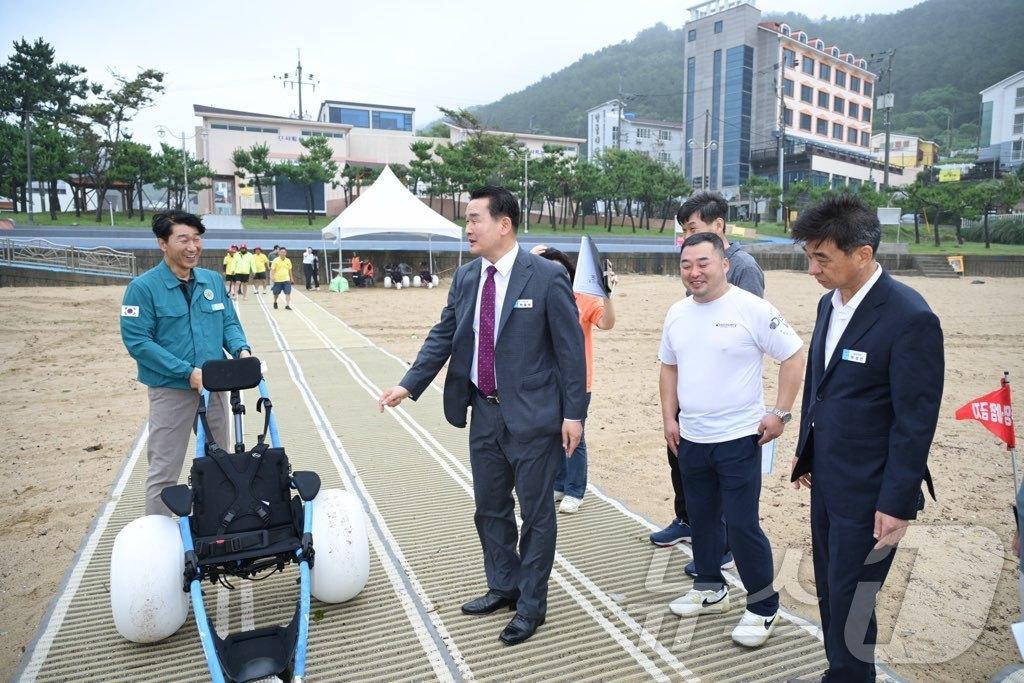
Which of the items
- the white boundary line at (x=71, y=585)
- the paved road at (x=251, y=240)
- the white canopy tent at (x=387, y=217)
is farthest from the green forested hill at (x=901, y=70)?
the white boundary line at (x=71, y=585)

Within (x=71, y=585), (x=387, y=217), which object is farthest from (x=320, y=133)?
(x=71, y=585)

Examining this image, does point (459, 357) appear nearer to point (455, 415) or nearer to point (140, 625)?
point (455, 415)

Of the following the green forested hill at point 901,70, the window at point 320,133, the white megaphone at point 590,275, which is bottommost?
the white megaphone at point 590,275

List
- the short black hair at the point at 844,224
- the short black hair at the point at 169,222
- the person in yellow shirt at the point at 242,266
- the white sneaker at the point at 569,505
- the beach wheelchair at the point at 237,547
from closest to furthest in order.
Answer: the short black hair at the point at 844,224, the beach wheelchair at the point at 237,547, the short black hair at the point at 169,222, the white sneaker at the point at 569,505, the person in yellow shirt at the point at 242,266

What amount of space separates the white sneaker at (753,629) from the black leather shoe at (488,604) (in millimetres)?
1018

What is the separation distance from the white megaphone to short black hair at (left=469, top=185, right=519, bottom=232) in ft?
3.40

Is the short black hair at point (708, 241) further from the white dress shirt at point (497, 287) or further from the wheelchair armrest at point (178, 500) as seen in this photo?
the wheelchair armrest at point (178, 500)

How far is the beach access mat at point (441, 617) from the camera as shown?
2820 mm

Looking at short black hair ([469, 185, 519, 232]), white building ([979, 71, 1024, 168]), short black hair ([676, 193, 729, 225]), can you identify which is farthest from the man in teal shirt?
white building ([979, 71, 1024, 168])

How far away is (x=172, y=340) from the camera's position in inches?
144

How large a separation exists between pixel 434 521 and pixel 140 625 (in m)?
1.83

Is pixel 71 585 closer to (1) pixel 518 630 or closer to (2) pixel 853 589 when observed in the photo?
(1) pixel 518 630

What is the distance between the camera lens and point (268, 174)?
38688 mm

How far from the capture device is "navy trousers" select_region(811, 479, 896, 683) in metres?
2.32
